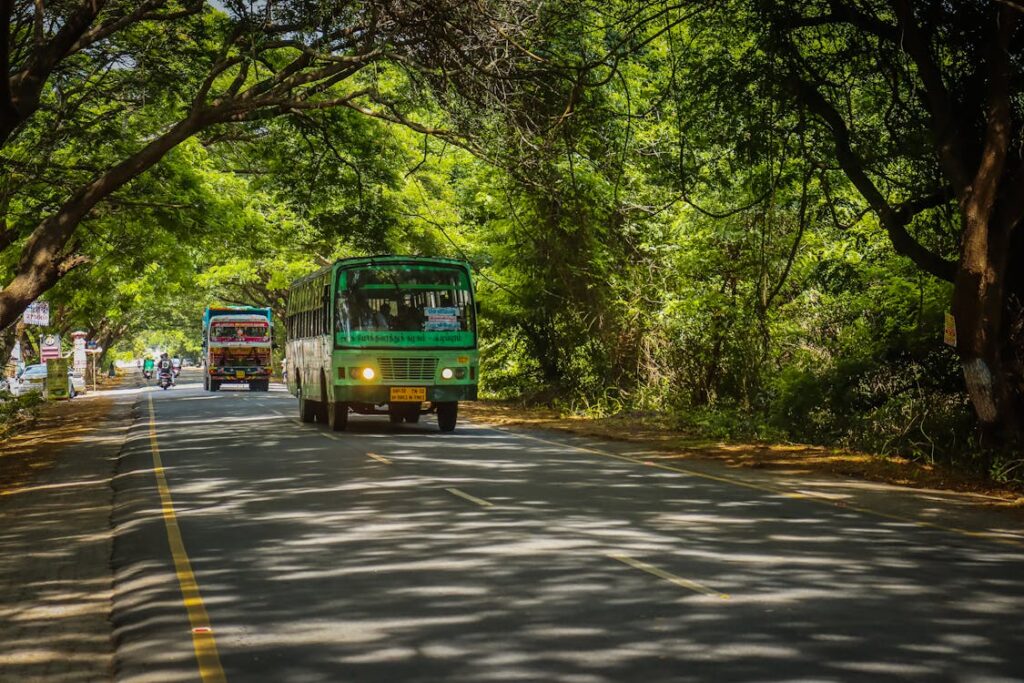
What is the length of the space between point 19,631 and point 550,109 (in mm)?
12359

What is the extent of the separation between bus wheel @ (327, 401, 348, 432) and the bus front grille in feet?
4.44

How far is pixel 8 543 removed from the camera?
11.9 m

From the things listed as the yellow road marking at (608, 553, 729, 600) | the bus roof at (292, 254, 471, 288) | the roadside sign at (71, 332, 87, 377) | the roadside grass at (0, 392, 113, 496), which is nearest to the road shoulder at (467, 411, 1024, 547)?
the yellow road marking at (608, 553, 729, 600)

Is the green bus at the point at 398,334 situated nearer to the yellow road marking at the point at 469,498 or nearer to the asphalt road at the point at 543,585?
the asphalt road at the point at 543,585

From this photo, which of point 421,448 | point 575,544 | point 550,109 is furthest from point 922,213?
point 575,544

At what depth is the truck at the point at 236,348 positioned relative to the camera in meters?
56.9

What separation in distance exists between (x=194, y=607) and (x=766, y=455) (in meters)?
13.4

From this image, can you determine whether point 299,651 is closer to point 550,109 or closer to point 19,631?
point 19,631

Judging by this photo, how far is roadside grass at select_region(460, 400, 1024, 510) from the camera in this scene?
635 inches

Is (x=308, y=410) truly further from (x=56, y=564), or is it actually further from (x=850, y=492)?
(x=56, y=564)

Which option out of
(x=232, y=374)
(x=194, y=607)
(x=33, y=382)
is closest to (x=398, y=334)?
(x=194, y=607)

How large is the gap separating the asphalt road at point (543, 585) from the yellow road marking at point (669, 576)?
35mm

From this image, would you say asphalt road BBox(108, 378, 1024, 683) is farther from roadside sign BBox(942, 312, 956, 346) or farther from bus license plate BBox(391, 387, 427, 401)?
bus license plate BBox(391, 387, 427, 401)

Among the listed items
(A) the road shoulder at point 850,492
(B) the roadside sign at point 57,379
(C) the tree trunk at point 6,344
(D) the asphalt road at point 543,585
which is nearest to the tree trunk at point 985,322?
(A) the road shoulder at point 850,492
